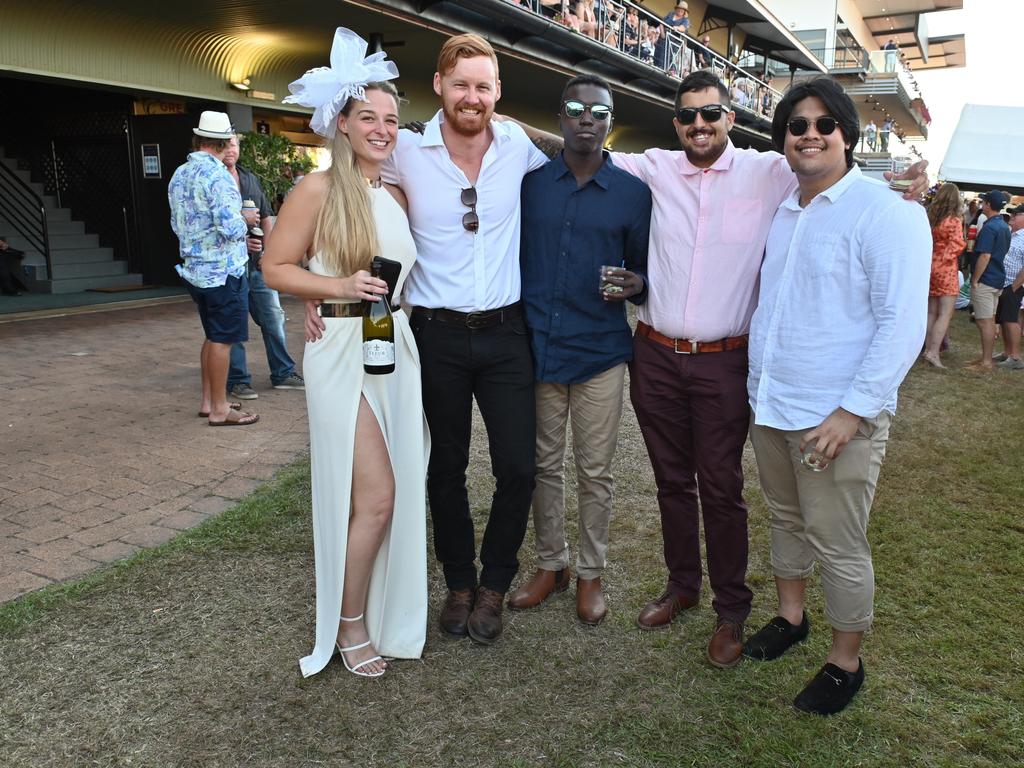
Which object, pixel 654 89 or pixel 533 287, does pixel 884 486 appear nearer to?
pixel 533 287

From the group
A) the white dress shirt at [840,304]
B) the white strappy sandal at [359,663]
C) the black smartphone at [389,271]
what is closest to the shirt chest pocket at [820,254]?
the white dress shirt at [840,304]

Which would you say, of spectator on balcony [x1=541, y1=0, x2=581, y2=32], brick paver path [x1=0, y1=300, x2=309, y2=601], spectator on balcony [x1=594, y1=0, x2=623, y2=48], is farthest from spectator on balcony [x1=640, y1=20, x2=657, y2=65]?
brick paver path [x1=0, y1=300, x2=309, y2=601]

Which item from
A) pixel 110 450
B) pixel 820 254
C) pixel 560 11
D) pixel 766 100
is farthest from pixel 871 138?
pixel 820 254

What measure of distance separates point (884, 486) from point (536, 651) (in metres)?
3.22

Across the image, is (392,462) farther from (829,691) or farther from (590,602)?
(829,691)

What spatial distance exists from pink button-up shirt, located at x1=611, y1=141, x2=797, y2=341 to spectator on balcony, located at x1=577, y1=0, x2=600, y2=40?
13164 millimetres

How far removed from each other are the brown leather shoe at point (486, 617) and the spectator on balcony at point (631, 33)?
53.7 ft

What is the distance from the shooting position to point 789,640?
131 inches

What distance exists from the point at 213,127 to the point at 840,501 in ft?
16.6

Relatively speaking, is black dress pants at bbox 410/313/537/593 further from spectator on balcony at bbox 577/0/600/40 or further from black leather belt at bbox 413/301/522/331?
spectator on balcony at bbox 577/0/600/40

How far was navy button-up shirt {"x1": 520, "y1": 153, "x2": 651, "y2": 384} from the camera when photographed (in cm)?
320

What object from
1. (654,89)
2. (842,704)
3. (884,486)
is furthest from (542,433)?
(654,89)

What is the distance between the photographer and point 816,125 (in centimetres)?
268

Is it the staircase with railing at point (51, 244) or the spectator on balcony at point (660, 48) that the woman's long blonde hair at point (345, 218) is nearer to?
the staircase with railing at point (51, 244)
